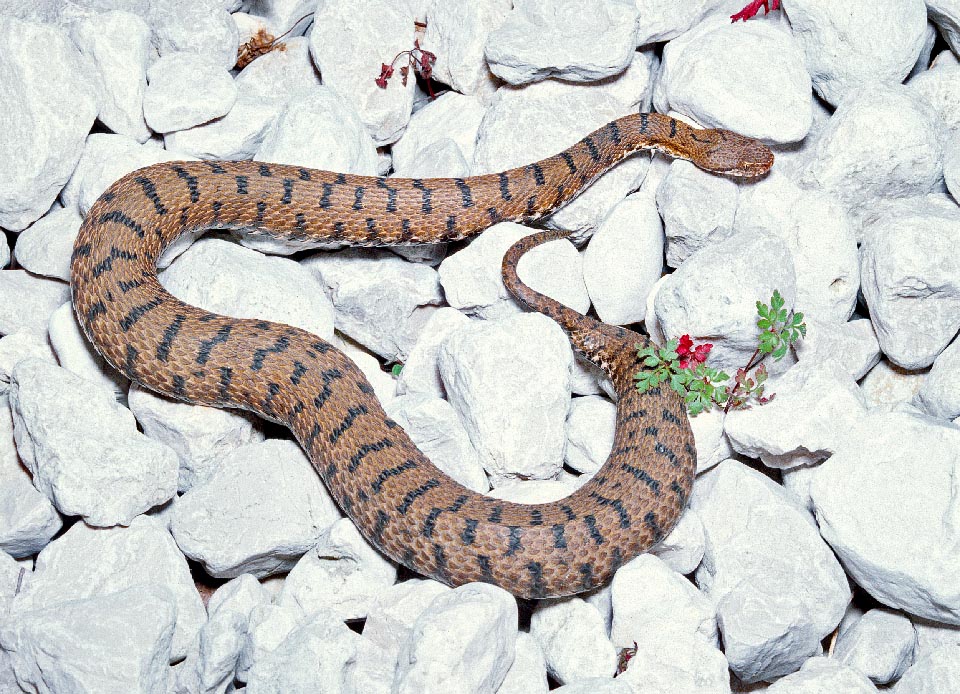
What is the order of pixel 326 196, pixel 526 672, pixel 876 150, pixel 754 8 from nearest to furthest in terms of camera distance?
pixel 526 672
pixel 876 150
pixel 326 196
pixel 754 8

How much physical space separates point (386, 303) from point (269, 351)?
62 cm

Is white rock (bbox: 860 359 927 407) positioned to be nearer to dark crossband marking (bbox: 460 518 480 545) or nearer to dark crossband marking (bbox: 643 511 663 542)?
dark crossband marking (bbox: 643 511 663 542)

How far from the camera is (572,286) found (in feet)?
14.5

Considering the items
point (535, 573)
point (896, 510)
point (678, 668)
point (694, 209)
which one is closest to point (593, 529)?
point (535, 573)

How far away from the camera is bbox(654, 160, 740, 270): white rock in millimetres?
4289

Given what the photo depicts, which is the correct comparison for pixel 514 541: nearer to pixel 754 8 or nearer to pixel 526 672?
pixel 526 672

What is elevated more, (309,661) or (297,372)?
(297,372)

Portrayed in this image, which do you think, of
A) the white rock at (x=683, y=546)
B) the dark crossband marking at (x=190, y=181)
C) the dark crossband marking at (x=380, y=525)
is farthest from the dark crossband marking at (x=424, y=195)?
the white rock at (x=683, y=546)

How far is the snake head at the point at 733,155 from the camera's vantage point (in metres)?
4.37

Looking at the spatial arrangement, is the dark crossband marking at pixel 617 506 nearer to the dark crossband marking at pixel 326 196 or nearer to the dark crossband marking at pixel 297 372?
the dark crossband marking at pixel 297 372

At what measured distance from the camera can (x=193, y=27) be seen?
500 centimetres

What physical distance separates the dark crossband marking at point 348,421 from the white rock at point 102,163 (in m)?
1.77

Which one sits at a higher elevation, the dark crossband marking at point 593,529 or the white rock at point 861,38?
the white rock at point 861,38

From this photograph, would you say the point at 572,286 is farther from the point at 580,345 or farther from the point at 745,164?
the point at 745,164
